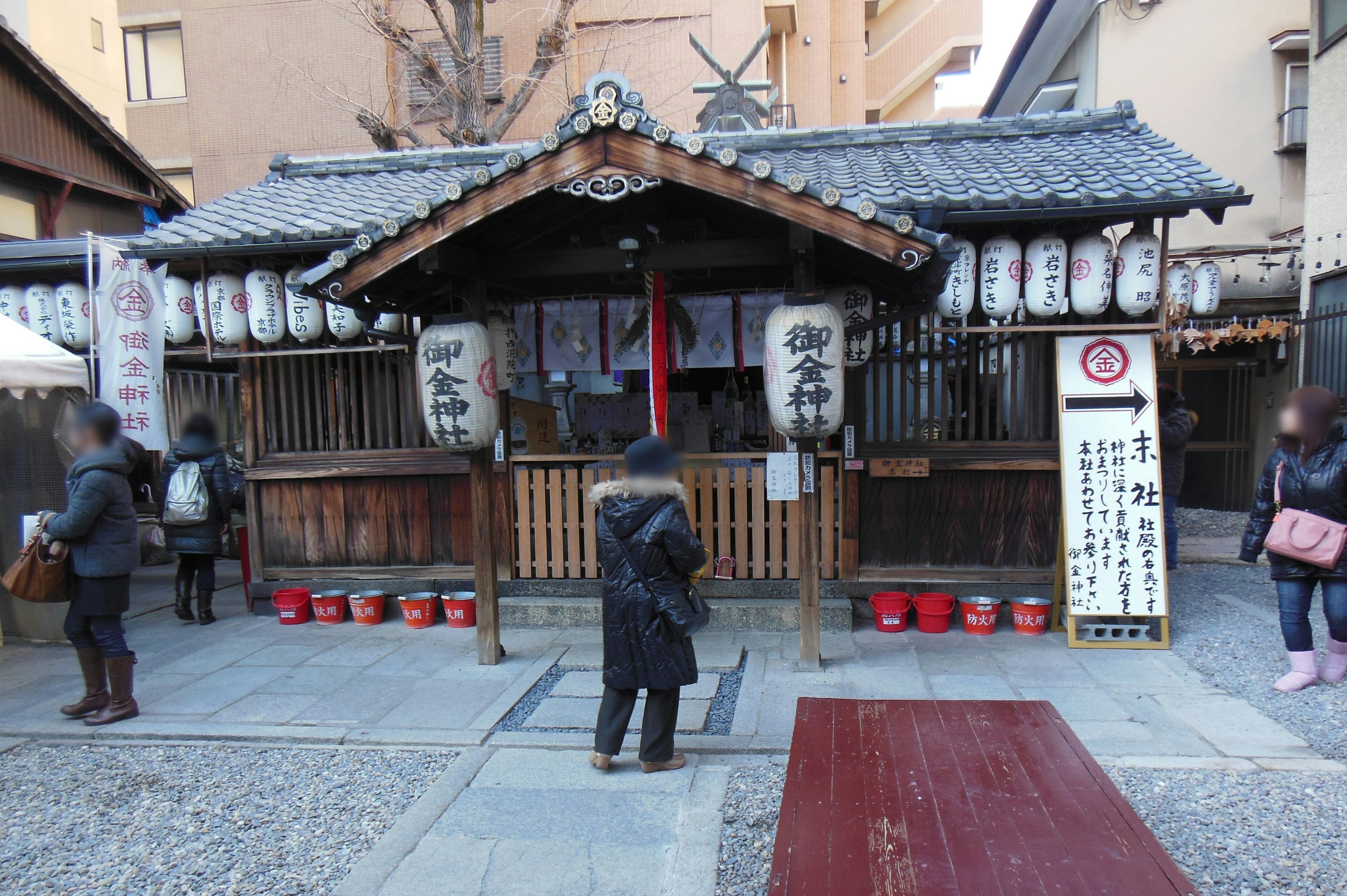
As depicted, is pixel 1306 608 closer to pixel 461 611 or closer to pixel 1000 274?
pixel 1000 274

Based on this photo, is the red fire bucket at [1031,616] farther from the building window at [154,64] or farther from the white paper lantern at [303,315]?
the building window at [154,64]

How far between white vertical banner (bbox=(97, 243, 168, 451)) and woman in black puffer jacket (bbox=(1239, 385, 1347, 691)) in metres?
10.5

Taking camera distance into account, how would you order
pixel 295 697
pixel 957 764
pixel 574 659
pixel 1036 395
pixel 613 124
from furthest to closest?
pixel 1036 395 → pixel 574 659 → pixel 295 697 → pixel 613 124 → pixel 957 764

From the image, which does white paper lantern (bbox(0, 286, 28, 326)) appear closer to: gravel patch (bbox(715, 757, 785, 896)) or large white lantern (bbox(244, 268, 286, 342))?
large white lantern (bbox(244, 268, 286, 342))

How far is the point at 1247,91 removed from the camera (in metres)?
12.8

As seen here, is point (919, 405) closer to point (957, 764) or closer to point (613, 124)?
point (613, 124)

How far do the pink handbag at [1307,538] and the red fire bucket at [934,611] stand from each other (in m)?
2.62

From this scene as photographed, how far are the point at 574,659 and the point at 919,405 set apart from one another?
434cm

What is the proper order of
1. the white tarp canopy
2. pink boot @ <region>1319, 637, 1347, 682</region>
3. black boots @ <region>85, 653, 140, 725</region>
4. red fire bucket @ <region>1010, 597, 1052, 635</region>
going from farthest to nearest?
red fire bucket @ <region>1010, 597, 1052, 635</region>
the white tarp canopy
pink boot @ <region>1319, 637, 1347, 682</region>
black boots @ <region>85, 653, 140, 725</region>

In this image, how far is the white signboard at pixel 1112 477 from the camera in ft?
22.5

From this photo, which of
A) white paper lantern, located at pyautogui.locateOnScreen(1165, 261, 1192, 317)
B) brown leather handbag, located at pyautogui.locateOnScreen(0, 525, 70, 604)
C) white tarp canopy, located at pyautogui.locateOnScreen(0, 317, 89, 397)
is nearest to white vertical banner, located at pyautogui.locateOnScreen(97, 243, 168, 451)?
white tarp canopy, located at pyautogui.locateOnScreen(0, 317, 89, 397)

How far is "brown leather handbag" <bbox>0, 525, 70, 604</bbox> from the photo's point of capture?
5430 mm

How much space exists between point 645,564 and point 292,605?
570 centimetres

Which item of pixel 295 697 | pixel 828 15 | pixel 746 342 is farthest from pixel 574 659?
pixel 828 15
